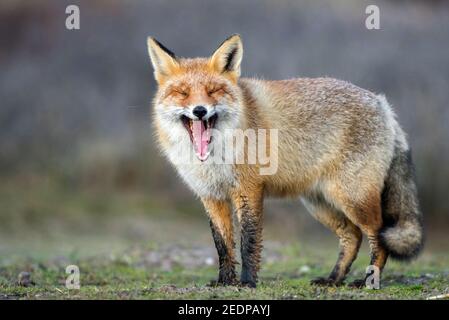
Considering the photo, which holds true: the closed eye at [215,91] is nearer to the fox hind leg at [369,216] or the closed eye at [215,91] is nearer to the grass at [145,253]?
the fox hind leg at [369,216]

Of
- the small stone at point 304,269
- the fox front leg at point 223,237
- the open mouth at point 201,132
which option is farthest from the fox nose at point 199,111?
the small stone at point 304,269

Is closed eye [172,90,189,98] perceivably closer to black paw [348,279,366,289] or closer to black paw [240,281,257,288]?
black paw [240,281,257,288]

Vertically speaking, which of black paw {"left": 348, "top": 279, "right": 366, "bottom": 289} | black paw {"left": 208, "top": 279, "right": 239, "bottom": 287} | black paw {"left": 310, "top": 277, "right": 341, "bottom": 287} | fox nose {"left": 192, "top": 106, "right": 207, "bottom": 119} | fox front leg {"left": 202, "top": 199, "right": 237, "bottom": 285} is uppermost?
fox nose {"left": 192, "top": 106, "right": 207, "bottom": 119}

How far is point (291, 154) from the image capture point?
10180mm

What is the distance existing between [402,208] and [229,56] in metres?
3.13

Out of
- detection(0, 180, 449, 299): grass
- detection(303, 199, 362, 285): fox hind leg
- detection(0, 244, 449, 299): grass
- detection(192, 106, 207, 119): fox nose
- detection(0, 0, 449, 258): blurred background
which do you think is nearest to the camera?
detection(0, 244, 449, 299): grass

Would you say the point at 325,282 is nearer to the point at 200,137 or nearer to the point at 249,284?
the point at 249,284

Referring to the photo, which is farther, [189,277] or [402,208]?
[189,277]

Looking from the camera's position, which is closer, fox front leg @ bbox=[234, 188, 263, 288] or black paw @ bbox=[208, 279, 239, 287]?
fox front leg @ bbox=[234, 188, 263, 288]

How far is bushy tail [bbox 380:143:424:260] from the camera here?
1008 cm

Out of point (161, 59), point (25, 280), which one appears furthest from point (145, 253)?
point (161, 59)

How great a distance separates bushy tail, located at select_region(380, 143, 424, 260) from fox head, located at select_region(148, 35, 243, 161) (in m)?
2.43

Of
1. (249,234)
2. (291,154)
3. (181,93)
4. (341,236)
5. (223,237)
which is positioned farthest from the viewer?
(341,236)

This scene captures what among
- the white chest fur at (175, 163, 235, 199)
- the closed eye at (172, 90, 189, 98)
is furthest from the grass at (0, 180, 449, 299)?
the closed eye at (172, 90, 189, 98)
